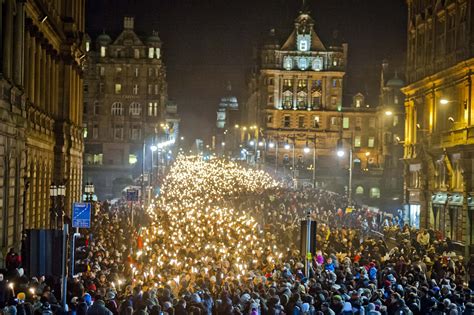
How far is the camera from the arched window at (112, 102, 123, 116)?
418 feet

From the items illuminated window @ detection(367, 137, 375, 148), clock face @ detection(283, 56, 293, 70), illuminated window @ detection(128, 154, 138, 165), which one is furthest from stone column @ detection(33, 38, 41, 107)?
illuminated window @ detection(367, 137, 375, 148)

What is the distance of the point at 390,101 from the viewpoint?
100 metres

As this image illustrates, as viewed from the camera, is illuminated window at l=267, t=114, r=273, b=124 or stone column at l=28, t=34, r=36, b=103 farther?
illuminated window at l=267, t=114, r=273, b=124

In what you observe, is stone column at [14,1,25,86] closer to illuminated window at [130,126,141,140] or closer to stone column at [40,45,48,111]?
stone column at [40,45,48,111]

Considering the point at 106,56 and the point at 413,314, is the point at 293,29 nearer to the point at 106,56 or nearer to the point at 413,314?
the point at 106,56

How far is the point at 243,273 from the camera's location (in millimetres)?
28391

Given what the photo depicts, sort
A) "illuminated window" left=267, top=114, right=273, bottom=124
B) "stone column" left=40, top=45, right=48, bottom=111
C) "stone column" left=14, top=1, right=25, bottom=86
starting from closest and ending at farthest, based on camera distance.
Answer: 1. "stone column" left=14, top=1, right=25, bottom=86
2. "stone column" left=40, top=45, right=48, bottom=111
3. "illuminated window" left=267, top=114, right=273, bottom=124

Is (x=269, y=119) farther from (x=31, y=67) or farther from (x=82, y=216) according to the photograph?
(x=82, y=216)

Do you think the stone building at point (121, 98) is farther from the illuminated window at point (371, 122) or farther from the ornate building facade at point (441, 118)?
the ornate building facade at point (441, 118)

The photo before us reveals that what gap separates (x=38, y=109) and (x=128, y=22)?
298 ft

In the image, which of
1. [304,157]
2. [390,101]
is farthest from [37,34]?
[304,157]

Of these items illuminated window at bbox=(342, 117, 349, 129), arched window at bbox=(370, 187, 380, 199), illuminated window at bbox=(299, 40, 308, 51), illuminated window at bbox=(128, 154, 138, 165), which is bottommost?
arched window at bbox=(370, 187, 380, 199)

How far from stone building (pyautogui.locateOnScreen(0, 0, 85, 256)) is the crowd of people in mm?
2790

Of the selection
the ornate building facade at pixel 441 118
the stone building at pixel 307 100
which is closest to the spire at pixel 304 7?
the stone building at pixel 307 100
